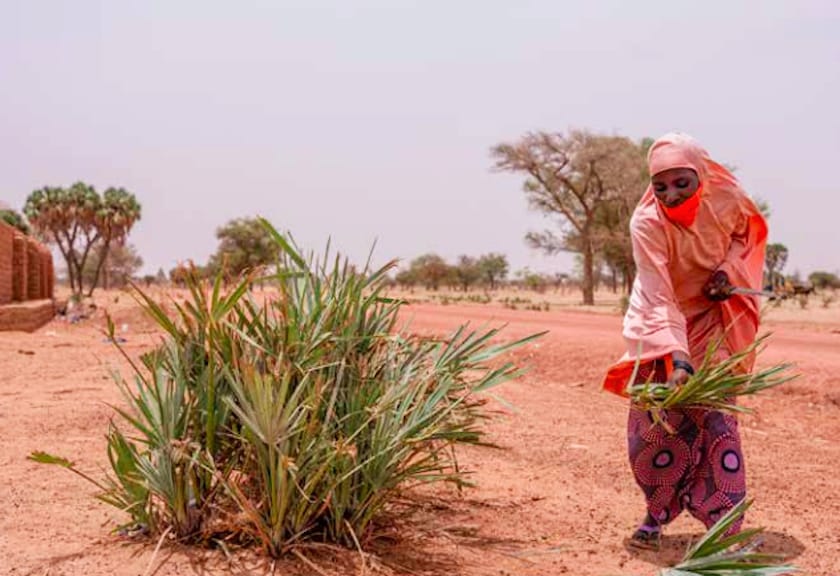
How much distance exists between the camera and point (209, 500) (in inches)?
128

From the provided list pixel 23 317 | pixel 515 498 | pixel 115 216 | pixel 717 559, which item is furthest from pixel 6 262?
pixel 115 216

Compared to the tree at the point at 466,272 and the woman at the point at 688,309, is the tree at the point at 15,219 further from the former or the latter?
the woman at the point at 688,309

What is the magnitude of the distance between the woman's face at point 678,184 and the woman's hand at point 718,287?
0.39m

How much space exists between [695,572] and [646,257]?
59.5 inches

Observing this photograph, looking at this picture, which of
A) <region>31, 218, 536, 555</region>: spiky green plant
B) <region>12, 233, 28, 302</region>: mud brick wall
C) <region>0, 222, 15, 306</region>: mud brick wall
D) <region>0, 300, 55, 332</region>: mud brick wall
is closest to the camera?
<region>31, 218, 536, 555</region>: spiky green plant

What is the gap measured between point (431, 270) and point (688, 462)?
63947mm

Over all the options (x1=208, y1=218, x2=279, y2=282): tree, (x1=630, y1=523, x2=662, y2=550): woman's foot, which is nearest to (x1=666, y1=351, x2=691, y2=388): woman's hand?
(x1=630, y1=523, x2=662, y2=550): woman's foot

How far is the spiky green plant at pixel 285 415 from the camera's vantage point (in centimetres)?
310

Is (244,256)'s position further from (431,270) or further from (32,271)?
(431,270)

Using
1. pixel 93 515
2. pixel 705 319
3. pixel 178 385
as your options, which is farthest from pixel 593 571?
pixel 93 515

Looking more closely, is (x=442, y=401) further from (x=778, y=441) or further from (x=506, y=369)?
(x=778, y=441)

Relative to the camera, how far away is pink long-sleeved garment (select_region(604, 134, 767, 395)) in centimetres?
385

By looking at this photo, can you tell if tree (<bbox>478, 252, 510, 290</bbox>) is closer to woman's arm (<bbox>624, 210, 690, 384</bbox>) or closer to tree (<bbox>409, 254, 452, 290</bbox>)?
tree (<bbox>409, 254, 452, 290</bbox>)

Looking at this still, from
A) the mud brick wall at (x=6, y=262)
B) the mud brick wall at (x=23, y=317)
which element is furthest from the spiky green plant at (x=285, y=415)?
the mud brick wall at (x=6, y=262)
